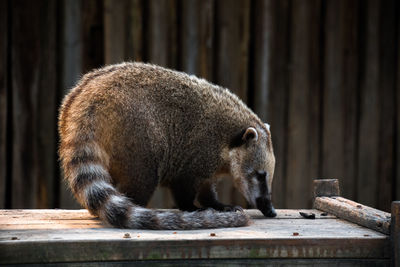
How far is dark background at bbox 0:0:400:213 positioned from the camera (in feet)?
22.5

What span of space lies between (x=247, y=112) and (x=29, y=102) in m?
2.52

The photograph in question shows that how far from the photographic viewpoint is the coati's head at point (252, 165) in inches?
206

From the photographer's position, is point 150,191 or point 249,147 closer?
point 150,191

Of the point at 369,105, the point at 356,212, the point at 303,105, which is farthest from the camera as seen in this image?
the point at 369,105

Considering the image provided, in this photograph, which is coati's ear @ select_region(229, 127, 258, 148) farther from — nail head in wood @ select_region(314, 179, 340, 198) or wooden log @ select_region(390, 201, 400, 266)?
wooden log @ select_region(390, 201, 400, 266)

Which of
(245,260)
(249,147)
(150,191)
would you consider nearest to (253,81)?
(249,147)

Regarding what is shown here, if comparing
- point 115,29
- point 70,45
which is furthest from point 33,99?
point 115,29

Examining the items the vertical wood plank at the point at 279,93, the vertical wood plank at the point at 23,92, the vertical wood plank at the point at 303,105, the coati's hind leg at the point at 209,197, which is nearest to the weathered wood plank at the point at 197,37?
the vertical wood plank at the point at 279,93

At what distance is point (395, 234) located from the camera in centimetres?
386

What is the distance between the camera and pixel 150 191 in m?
4.73

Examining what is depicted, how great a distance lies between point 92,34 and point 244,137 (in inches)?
104

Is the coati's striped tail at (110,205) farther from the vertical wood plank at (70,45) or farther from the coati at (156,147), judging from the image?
the vertical wood plank at (70,45)

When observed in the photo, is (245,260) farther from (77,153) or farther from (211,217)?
(77,153)

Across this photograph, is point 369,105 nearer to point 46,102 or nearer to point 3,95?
point 46,102
